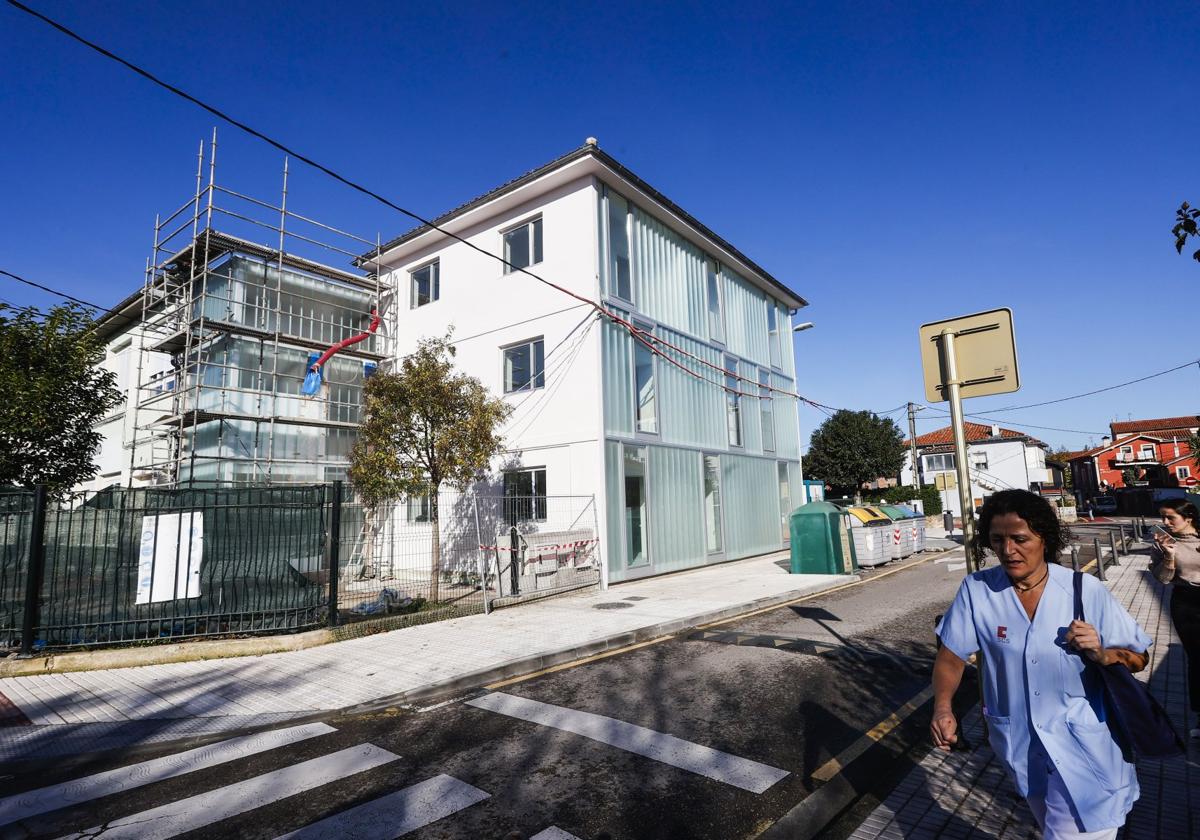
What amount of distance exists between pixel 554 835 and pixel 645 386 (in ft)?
44.4

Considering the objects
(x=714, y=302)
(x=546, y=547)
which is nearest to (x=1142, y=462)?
(x=714, y=302)

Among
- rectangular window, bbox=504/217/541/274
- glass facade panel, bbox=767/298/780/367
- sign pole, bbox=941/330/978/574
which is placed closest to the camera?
sign pole, bbox=941/330/978/574

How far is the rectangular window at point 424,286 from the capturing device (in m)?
19.5

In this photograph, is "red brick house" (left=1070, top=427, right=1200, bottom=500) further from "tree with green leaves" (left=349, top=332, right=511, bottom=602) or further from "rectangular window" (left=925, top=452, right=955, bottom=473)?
"tree with green leaves" (left=349, top=332, right=511, bottom=602)

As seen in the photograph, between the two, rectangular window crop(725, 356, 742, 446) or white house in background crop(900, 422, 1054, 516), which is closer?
rectangular window crop(725, 356, 742, 446)

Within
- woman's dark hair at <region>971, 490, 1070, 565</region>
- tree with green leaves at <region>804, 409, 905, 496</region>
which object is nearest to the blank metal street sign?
woman's dark hair at <region>971, 490, 1070, 565</region>

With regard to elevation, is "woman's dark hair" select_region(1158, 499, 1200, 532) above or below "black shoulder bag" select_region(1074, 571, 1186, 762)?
above

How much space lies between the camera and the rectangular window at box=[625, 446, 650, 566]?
15.1 meters

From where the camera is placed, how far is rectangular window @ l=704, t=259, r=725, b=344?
1984cm

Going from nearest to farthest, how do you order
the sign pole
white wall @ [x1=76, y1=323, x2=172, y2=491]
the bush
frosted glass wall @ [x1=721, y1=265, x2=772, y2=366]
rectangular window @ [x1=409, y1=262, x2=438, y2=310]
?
the sign pole < rectangular window @ [x1=409, y1=262, x2=438, y2=310] < frosted glass wall @ [x1=721, y1=265, x2=772, y2=366] < white wall @ [x1=76, y1=323, x2=172, y2=491] < the bush

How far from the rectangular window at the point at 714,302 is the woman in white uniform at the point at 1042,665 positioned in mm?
17560

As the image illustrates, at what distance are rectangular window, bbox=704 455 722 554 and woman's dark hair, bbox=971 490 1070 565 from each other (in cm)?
1523

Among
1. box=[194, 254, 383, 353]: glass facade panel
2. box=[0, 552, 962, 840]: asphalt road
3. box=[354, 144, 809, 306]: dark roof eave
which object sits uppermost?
box=[354, 144, 809, 306]: dark roof eave

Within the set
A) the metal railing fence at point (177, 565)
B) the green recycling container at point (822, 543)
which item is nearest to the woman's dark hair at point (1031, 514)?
the metal railing fence at point (177, 565)
